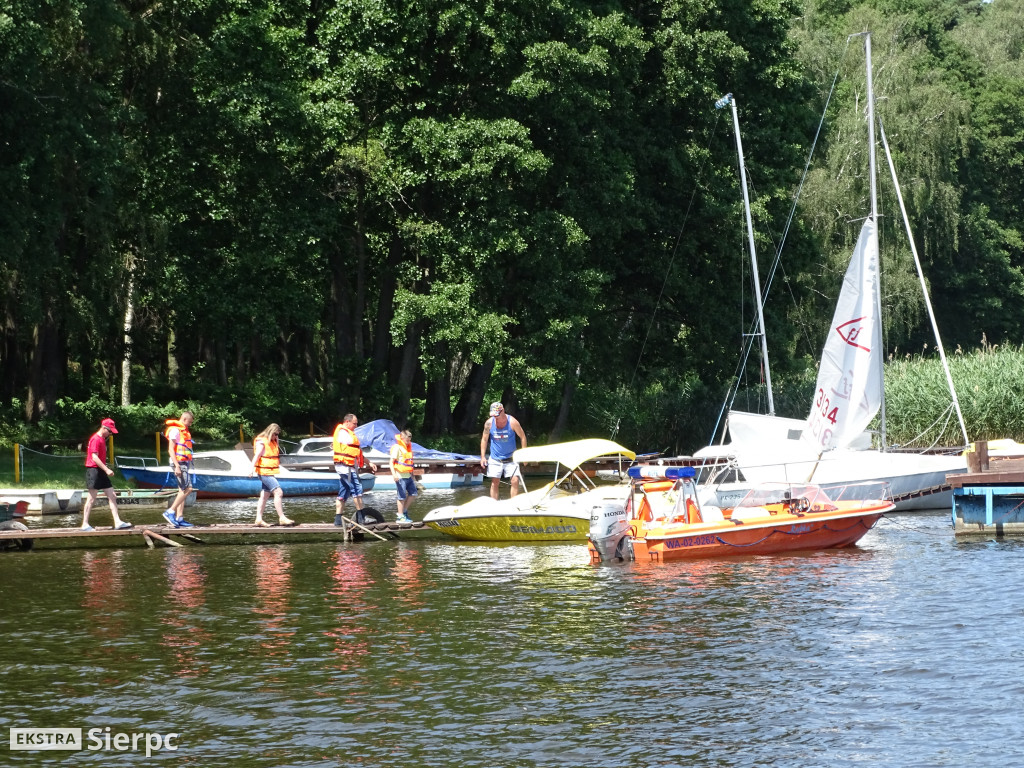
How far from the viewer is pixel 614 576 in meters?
19.7

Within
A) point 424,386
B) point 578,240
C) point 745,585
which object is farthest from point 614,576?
point 424,386

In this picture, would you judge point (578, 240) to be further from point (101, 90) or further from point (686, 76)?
point (101, 90)

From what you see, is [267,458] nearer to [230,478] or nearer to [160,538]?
[160,538]

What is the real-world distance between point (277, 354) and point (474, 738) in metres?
61.8

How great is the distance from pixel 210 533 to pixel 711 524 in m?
8.75

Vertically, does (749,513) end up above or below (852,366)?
below

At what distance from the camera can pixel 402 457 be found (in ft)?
82.6

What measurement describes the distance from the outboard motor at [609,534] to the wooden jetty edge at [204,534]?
4.67 m

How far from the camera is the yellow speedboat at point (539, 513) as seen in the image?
77.7ft

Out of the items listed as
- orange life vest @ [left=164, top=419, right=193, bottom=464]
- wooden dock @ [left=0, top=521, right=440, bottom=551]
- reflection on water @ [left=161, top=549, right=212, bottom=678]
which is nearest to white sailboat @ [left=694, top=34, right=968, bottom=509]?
wooden dock @ [left=0, top=521, right=440, bottom=551]

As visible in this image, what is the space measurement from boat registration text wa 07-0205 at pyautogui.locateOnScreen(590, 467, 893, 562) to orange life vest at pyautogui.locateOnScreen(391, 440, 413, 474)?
14.4 ft

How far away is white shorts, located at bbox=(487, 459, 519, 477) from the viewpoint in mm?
25219

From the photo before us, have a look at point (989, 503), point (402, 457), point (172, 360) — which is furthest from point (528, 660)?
point (172, 360)

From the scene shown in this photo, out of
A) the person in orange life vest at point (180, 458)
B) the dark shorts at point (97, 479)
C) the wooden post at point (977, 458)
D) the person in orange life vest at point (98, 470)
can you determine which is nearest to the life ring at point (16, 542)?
the person in orange life vest at point (98, 470)
